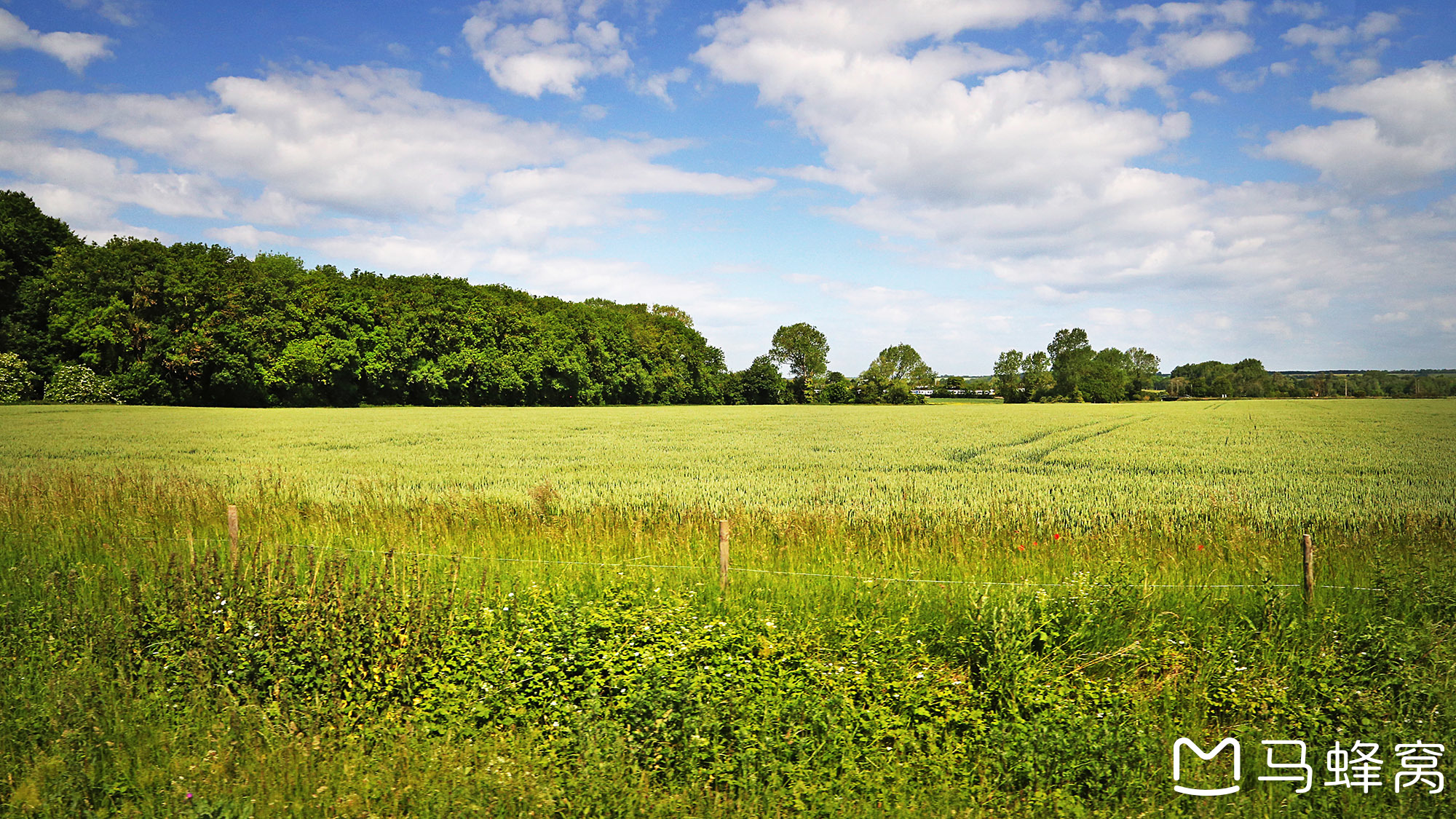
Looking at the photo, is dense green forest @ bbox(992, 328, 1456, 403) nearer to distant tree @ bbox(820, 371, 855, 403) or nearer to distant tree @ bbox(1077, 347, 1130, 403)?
distant tree @ bbox(1077, 347, 1130, 403)

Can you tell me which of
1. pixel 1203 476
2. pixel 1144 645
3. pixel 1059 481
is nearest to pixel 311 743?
pixel 1144 645

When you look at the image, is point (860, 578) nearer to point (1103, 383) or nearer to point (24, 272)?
point (24, 272)

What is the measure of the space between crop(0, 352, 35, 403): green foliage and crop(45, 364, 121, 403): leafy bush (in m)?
1.38

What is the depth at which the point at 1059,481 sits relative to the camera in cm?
1844

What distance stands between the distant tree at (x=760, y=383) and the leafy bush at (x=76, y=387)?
267 ft

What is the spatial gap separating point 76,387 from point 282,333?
16520 millimetres

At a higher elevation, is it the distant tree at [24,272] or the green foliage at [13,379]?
the distant tree at [24,272]

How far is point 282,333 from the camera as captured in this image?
233ft

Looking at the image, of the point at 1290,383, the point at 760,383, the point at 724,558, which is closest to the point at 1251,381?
the point at 1290,383

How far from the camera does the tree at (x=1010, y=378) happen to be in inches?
5389

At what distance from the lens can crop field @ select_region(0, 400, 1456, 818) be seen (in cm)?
498

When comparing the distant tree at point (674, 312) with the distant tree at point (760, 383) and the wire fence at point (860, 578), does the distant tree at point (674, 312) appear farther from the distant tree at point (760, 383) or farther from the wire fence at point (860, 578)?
the wire fence at point (860, 578)

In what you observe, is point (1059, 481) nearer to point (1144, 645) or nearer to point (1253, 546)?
point (1253, 546)

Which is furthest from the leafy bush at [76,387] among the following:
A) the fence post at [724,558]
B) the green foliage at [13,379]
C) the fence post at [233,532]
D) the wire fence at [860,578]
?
the fence post at [724,558]
